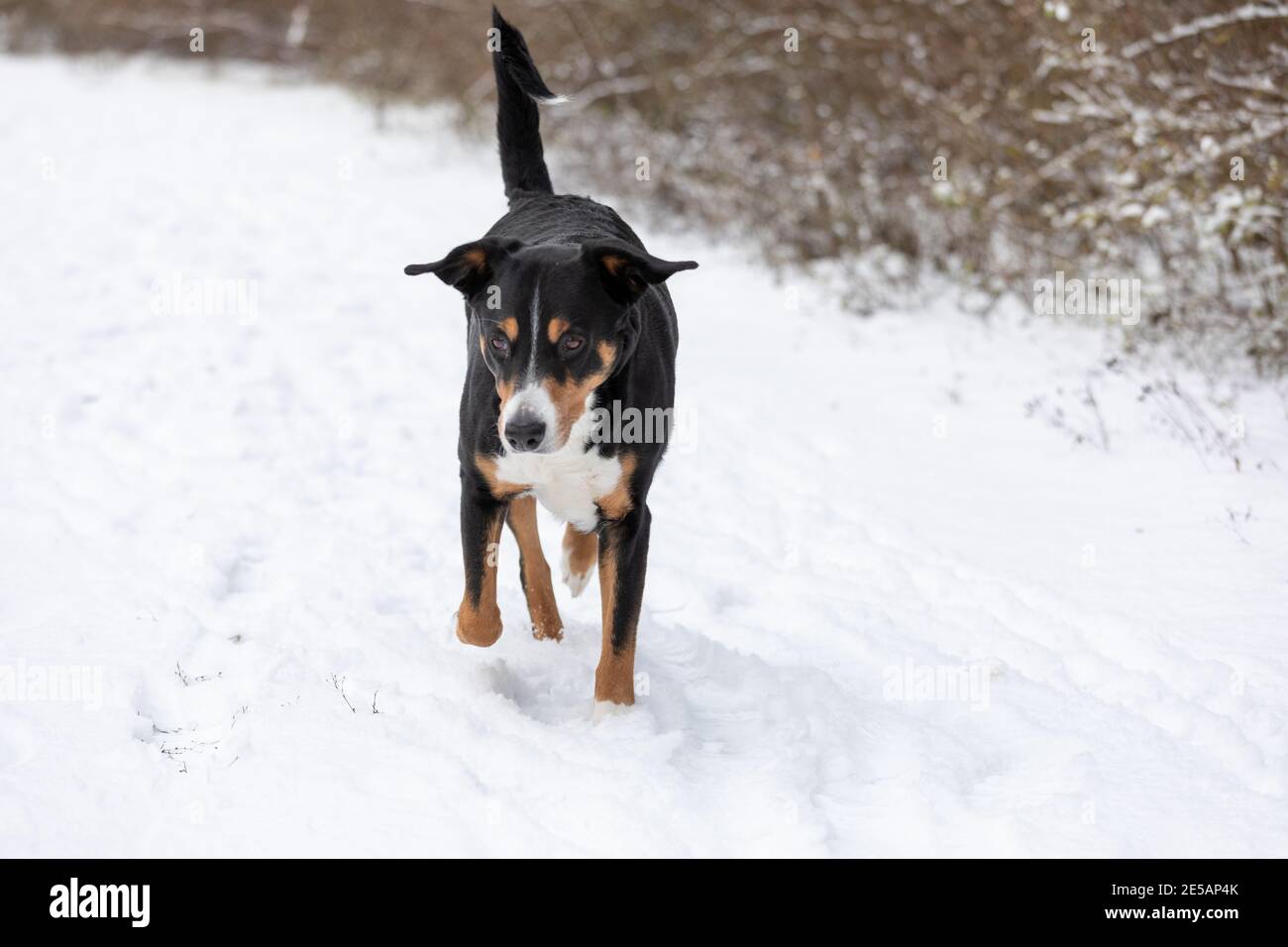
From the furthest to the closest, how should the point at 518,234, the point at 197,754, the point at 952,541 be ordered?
the point at 952,541 → the point at 518,234 → the point at 197,754

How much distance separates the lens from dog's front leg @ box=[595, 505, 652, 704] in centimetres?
369

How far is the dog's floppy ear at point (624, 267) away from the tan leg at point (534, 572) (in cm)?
93

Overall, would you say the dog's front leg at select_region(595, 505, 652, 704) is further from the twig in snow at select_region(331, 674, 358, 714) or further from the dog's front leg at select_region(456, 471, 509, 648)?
the twig in snow at select_region(331, 674, 358, 714)

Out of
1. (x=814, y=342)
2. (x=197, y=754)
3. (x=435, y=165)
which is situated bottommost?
(x=197, y=754)

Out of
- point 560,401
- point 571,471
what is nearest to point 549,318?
point 560,401

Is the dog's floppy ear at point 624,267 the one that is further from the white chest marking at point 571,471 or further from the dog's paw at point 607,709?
the dog's paw at point 607,709

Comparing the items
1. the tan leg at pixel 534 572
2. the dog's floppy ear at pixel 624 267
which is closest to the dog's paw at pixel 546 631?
the tan leg at pixel 534 572

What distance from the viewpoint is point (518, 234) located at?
14.0ft

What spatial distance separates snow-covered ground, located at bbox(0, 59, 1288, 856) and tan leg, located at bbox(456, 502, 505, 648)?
0.43 ft

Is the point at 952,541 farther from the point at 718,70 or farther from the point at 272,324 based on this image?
the point at 718,70

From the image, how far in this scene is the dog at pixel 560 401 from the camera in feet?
10.9

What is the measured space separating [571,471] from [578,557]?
0.98m
